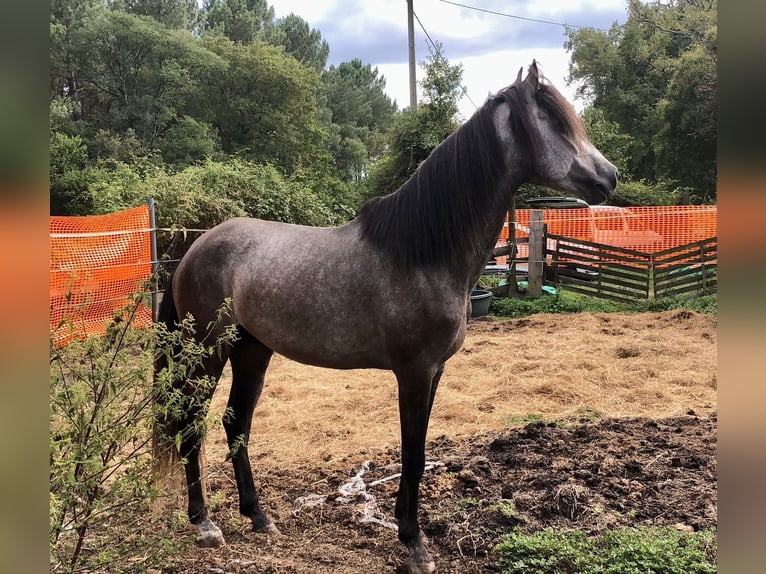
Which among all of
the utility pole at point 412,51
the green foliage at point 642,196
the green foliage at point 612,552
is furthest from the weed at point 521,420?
the green foliage at point 642,196

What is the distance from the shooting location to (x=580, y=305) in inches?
354

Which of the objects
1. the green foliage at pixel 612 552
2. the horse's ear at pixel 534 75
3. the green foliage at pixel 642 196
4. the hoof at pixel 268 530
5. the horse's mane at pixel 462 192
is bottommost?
the hoof at pixel 268 530

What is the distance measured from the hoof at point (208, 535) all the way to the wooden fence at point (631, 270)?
8412 mm

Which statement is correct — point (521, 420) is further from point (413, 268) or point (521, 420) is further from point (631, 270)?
point (631, 270)

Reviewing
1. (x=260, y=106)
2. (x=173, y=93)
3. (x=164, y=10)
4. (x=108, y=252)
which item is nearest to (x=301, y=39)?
(x=164, y=10)

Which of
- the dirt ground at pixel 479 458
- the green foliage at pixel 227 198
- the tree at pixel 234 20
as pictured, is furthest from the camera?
the tree at pixel 234 20

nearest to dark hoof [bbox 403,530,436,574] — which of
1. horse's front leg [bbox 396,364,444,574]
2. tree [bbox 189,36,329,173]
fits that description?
horse's front leg [bbox 396,364,444,574]

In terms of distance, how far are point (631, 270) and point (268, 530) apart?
8.61m

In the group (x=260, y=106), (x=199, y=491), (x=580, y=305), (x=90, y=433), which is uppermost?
(x=260, y=106)

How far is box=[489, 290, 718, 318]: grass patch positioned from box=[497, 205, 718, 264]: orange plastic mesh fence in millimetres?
2621

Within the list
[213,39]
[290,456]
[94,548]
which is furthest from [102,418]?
[213,39]

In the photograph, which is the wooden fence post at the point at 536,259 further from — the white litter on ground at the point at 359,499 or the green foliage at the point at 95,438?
the green foliage at the point at 95,438

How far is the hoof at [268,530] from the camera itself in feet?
8.82
